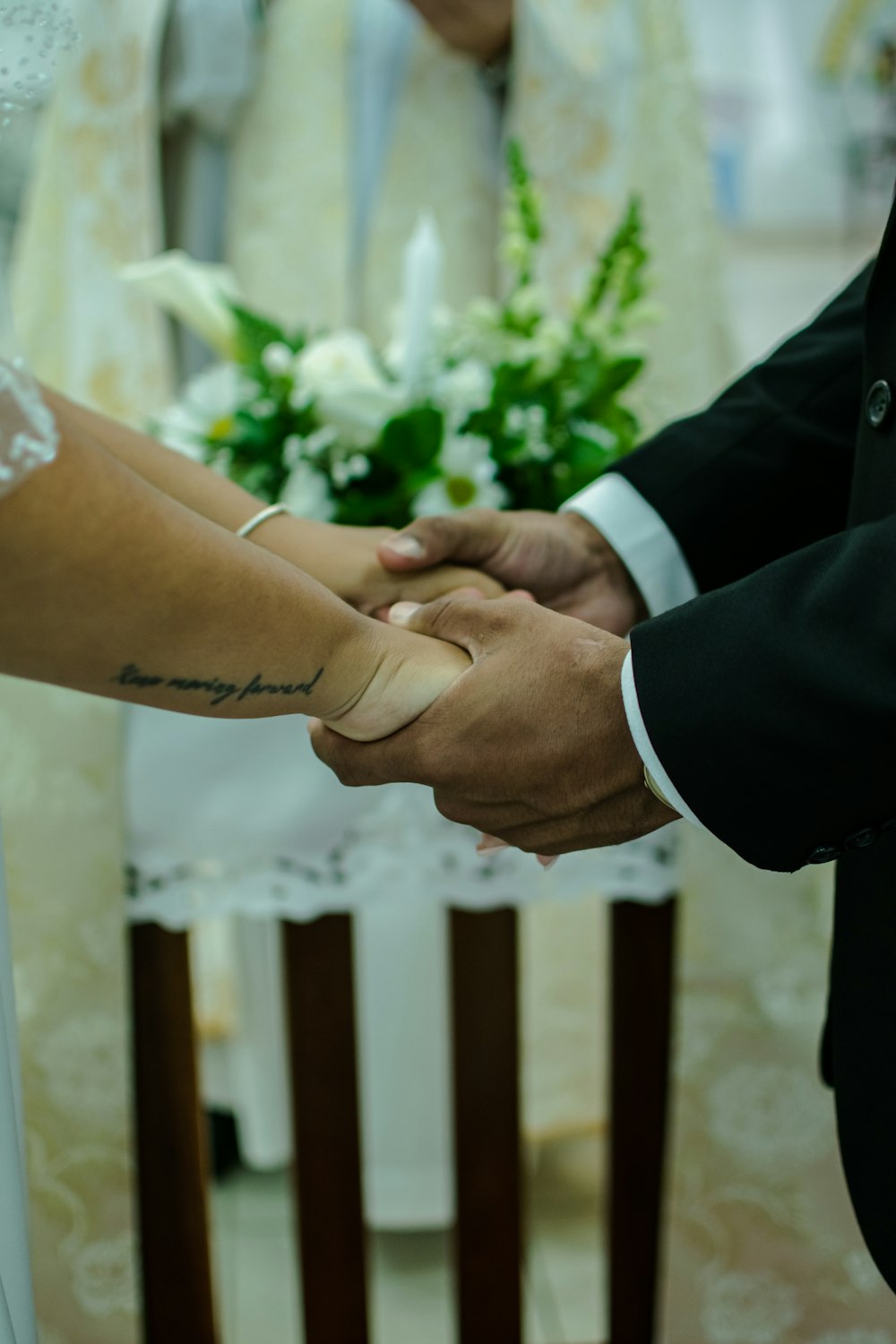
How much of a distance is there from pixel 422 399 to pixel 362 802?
327mm

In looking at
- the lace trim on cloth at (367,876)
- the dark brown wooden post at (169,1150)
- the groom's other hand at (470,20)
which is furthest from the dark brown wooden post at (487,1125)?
the groom's other hand at (470,20)

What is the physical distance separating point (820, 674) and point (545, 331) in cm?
54

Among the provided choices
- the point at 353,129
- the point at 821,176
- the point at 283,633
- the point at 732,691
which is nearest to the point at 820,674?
the point at 732,691

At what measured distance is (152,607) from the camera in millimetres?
574

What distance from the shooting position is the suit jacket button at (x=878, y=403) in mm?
662

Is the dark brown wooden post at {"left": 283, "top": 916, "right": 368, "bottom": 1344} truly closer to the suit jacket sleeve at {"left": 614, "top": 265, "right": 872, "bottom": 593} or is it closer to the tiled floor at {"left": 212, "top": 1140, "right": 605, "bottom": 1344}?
the tiled floor at {"left": 212, "top": 1140, "right": 605, "bottom": 1344}

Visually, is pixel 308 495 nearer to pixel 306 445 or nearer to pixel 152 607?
pixel 306 445

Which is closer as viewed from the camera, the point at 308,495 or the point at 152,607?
the point at 152,607

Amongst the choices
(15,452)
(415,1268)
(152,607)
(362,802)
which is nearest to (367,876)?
(362,802)

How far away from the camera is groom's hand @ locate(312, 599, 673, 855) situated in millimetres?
693

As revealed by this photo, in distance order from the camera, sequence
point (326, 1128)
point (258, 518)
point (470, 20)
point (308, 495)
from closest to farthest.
A: 1. point (258, 518)
2. point (308, 495)
3. point (326, 1128)
4. point (470, 20)

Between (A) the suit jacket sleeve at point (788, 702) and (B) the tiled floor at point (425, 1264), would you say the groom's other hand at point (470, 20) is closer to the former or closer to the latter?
(B) the tiled floor at point (425, 1264)

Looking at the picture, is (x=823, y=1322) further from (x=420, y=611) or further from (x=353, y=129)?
(x=353, y=129)

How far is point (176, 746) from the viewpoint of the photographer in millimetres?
1002
